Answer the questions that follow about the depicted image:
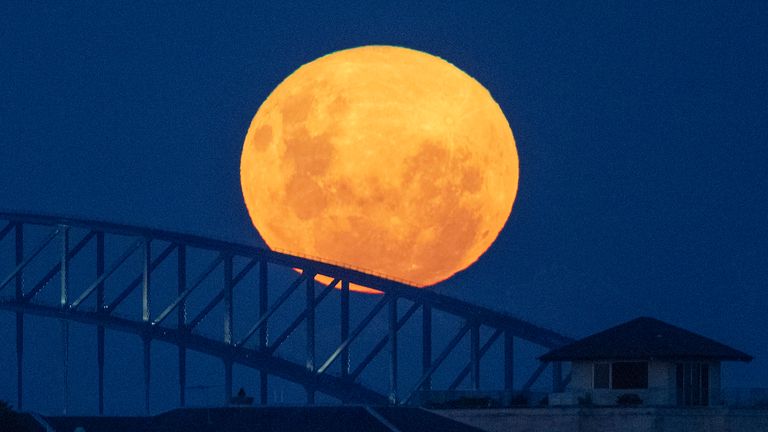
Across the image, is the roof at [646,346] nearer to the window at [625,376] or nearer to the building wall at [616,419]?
the window at [625,376]

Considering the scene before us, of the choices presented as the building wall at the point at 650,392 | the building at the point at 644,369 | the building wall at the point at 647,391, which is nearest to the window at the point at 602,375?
the building at the point at 644,369

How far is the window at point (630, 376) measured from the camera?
13112 centimetres

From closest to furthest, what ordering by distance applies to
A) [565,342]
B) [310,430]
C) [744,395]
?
[310,430], [744,395], [565,342]

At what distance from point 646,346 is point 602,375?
9.49 feet

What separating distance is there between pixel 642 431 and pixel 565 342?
69768 mm

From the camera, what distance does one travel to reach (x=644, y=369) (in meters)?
131

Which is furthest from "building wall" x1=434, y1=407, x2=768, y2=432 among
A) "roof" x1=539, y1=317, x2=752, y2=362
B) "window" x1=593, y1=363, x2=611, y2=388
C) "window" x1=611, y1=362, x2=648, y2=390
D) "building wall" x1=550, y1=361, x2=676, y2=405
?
"window" x1=593, y1=363, x2=611, y2=388

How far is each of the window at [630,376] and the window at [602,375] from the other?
0.29 meters

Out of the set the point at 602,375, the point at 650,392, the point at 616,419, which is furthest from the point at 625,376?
the point at 616,419

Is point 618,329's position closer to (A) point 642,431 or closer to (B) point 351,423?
(A) point 642,431

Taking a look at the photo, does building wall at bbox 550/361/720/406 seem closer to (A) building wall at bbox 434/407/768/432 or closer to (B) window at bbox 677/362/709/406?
(B) window at bbox 677/362/709/406

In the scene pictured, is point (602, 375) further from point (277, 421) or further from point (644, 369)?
point (277, 421)

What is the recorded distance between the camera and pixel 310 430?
12388cm

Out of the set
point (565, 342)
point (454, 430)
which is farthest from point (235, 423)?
point (565, 342)
